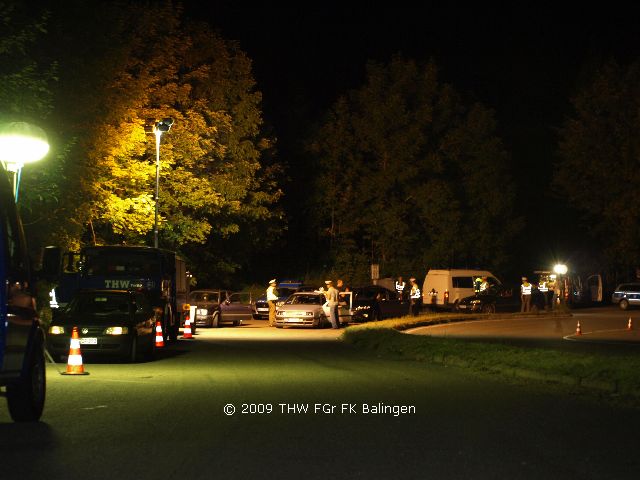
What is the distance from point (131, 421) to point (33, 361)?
4.67 feet

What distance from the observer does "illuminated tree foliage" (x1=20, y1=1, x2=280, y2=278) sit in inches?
1615

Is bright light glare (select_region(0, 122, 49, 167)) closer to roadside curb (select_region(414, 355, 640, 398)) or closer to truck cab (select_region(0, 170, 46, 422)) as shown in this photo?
roadside curb (select_region(414, 355, 640, 398))

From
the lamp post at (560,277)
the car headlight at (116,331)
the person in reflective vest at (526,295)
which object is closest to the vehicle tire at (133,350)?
the car headlight at (116,331)

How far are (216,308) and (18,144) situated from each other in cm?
2378

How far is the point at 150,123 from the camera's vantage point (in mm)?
52062

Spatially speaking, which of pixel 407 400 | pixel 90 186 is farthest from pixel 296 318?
pixel 407 400

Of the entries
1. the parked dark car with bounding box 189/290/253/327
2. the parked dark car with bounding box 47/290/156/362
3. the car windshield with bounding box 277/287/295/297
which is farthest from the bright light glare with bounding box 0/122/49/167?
the car windshield with bounding box 277/287/295/297

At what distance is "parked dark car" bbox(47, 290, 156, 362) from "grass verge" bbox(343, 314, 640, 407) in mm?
5703

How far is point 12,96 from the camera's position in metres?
26.6

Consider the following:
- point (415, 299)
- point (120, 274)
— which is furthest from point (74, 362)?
point (415, 299)

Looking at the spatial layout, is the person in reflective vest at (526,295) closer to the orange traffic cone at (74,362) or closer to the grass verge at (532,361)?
the grass verge at (532,361)

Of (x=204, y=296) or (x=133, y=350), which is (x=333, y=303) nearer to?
(x=204, y=296)

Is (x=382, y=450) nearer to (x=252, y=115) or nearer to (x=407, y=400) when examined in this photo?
(x=407, y=400)

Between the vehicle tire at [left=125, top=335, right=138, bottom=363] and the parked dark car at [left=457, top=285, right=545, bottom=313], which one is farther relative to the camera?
the parked dark car at [left=457, top=285, right=545, bottom=313]
